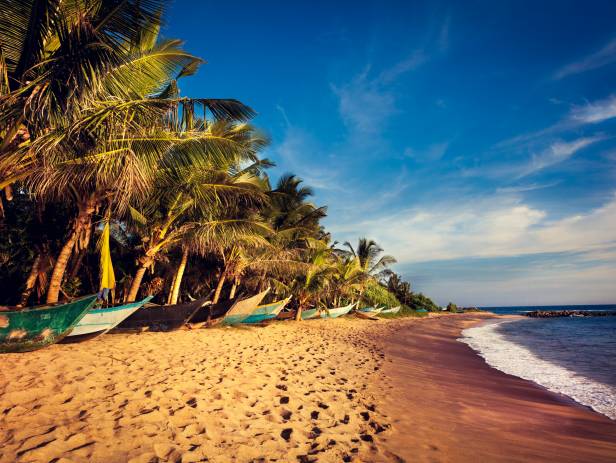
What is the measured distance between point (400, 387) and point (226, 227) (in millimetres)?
7426

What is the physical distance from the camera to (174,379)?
16.9 feet

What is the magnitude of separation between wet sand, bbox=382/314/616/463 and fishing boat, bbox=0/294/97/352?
19.9 ft

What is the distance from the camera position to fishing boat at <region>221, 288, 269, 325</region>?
41.2ft

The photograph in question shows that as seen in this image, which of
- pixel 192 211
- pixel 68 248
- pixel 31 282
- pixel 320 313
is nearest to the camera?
pixel 68 248

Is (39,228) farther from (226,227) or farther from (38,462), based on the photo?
(38,462)

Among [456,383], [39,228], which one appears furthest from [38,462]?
[39,228]

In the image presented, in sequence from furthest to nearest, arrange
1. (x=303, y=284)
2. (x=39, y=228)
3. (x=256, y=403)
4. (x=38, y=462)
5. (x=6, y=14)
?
1. (x=303, y=284)
2. (x=39, y=228)
3. (x=6, y=14)
4. (x=256, y=403)
5. (x=38, y=462)

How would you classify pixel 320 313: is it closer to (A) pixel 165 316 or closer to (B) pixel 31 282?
(A) pixel 165 316

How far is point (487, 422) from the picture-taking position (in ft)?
15.4

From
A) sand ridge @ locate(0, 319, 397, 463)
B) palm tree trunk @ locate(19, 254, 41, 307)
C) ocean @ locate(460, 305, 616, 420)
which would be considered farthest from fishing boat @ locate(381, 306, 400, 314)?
palm tree trunk @ locate(19, 254, 41, 307)

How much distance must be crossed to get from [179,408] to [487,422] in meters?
4.27

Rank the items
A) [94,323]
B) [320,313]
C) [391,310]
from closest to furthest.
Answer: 1. [94,323]
2. [320,313]
3. [391,310]

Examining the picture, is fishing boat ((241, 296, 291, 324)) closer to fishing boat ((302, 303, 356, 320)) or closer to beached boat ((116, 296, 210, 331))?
beached boat ((116, 296, 210, 331))

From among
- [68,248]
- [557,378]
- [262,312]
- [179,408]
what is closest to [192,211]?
[68,248]
